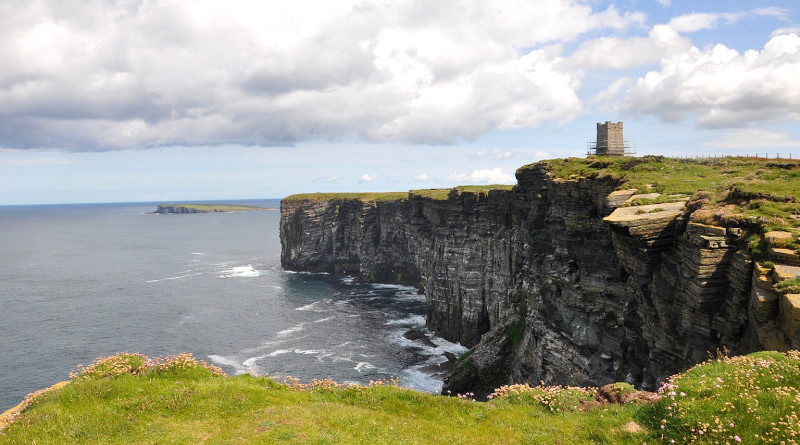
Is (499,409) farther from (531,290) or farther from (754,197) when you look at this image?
(531,290)

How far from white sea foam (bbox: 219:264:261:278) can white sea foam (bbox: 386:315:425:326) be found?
62711 millimetres

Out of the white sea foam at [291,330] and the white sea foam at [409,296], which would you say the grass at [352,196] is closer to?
the white sea foam at [409,296]

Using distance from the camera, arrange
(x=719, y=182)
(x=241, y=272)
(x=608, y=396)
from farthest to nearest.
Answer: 1. (x=241, y=272)
2. (x=719, y=182)
3. (x=608, y=396)

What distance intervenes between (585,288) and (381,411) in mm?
28839

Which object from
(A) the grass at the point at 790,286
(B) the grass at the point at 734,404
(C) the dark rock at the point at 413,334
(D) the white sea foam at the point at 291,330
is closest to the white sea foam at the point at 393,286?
(C) the dark rock at the point at 413,334

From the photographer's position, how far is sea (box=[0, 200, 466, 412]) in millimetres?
70375

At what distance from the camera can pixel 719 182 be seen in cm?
3212

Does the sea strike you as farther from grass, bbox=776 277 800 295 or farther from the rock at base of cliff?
grass, bbox=776 277 800 295

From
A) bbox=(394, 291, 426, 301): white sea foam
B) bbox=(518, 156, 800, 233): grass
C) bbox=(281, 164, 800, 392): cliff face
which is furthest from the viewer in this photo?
bbox=(394, 291, 426, 301): white sea foam

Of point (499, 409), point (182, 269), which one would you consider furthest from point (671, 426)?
point (182, 269)

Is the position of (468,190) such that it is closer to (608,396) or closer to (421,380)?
(421,380)

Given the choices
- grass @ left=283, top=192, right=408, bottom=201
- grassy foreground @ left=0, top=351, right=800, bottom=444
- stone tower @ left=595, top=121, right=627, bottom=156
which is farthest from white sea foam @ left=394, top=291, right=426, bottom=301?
grassy foreground @ left=0, top=351, right=800, bottom=444

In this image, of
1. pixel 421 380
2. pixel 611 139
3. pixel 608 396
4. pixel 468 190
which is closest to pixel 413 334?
pixel 421 380

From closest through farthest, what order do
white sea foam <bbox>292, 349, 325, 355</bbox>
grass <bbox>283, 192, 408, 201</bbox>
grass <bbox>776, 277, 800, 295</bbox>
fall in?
grass <bbox>776, 277, 800, 295</bbox>
white sea foam <bbox>292, 349, 325, 355</bbox>
grass <bbox>283, 192, 408, 201</bbox>
